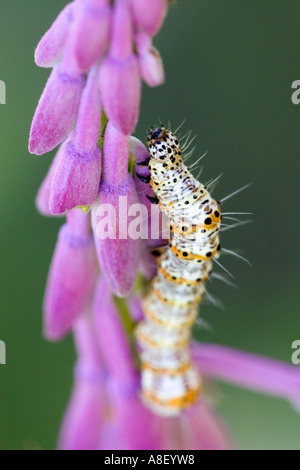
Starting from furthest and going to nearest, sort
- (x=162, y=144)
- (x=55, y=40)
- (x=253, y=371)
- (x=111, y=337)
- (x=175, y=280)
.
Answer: (x=253, y=371)
(x=111, y=337)
(x=175, y=280)
(x=162, y=144)
(x=55, y=40)

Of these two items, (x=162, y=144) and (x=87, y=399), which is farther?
(x=87, y=399)

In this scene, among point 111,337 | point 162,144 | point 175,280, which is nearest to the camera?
point 162,144

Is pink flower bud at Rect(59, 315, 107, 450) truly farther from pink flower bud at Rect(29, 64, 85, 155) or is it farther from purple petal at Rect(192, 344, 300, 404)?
pink flower bud at Rect(29, 64, 85, 155)

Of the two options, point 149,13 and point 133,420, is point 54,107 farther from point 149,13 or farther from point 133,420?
point 133,420

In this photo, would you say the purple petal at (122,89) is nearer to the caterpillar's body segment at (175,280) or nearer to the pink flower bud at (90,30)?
the pink flower bud at (90,30)

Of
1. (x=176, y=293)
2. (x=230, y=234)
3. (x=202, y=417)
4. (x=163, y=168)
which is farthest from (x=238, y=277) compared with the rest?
(x=163, y=168)

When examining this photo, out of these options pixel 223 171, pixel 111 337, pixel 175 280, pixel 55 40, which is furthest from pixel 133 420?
pixel 223 171

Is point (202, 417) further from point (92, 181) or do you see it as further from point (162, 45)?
point (162, 45)

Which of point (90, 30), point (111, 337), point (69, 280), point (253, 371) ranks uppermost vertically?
point (90, 30)
